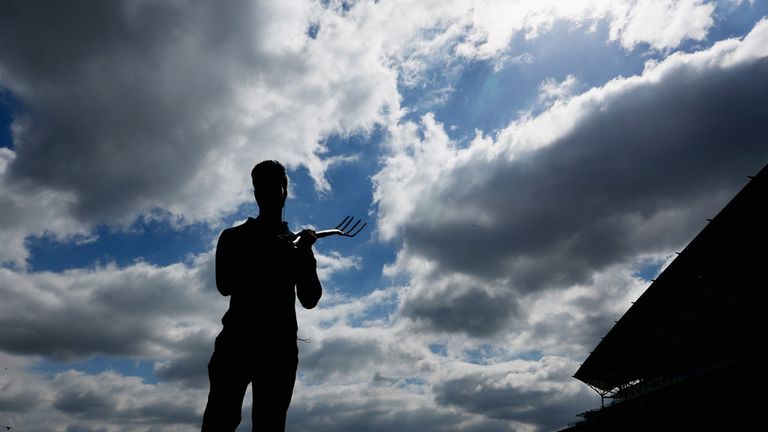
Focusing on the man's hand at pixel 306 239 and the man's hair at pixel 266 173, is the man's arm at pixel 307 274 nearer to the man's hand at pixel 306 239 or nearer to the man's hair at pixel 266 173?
the man's hand at pixel 306 239

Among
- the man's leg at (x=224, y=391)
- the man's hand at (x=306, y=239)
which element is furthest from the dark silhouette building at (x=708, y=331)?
the man's leg at (x=224, y=391)

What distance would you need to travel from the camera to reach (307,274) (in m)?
2.72

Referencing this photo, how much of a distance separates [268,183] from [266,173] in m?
0.06

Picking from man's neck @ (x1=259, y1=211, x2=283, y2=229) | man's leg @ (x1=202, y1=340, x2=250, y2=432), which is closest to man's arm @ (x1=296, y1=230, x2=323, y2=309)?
man's neck @ (x1=259, y1=211, x2=283, y2=229)

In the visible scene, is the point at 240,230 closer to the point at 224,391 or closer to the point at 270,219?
the point at 270,219

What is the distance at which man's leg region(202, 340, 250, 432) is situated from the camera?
7.88 feet

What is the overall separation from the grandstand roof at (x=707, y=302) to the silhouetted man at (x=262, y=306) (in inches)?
877

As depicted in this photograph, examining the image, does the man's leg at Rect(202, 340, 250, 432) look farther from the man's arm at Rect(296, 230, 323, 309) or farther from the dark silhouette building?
the dark silhouette building

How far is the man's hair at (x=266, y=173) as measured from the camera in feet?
9.21

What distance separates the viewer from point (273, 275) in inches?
105

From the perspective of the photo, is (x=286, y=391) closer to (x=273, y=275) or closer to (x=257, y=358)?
(x=257, y=358)

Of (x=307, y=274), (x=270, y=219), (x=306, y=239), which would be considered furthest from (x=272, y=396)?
(x=270, y=219)

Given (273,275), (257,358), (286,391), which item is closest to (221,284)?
(273,275)

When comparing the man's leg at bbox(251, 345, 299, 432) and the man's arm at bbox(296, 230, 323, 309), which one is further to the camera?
the man's arm at bbox(296, 230, 323, 309)
